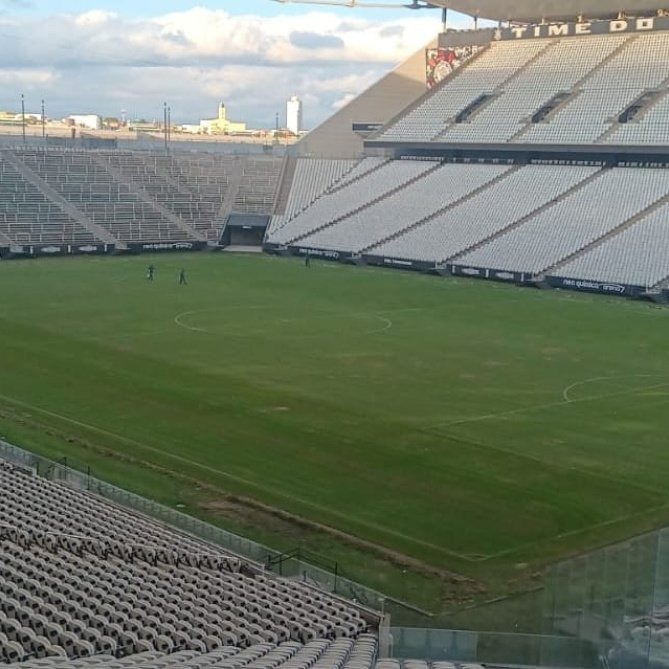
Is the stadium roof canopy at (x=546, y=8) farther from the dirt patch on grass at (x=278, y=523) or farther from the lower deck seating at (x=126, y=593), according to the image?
the lower deck seating at (x=126, y=593)

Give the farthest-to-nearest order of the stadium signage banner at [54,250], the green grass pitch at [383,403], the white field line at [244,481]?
the stadium signage banner at [54,250] < the green grass pitch at [383,403] < the white field line at [244,481]

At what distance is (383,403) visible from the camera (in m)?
33.2

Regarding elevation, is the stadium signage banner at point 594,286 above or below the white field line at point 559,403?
above

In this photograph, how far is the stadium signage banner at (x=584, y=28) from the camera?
270 ft

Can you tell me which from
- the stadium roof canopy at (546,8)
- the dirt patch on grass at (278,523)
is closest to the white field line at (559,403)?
the dirt patch on grass at (278,523)

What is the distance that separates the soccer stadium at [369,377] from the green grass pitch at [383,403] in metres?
0.14

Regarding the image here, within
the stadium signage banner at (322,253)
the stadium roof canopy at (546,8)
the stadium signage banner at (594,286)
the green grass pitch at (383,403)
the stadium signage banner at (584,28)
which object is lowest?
the green grass pitch at (383,403)

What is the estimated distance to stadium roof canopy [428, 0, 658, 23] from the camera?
276 ft

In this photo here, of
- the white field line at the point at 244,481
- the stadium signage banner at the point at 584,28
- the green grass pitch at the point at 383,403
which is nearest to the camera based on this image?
the white field line at the point at 244,481

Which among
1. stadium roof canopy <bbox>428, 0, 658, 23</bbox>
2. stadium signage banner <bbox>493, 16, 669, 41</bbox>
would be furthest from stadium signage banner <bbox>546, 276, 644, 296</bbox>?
stadium roof canopy <bbox>428, 0, 658, 23</bbox>

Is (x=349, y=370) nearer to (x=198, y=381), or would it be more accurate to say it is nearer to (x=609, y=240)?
(x=198, y=381)

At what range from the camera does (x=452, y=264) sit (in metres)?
65.4

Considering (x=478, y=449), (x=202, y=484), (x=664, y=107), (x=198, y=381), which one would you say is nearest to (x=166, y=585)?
(x=202, y=484)

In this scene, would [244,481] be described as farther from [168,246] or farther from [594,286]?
[168,246]
